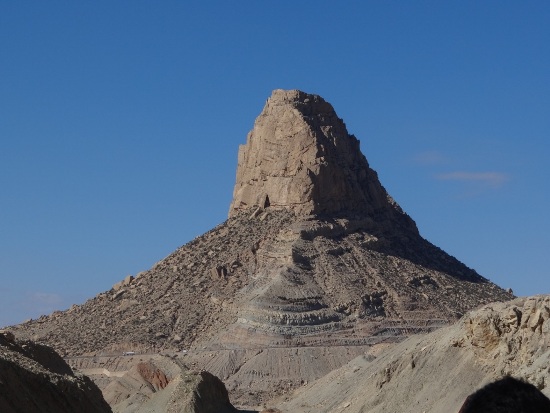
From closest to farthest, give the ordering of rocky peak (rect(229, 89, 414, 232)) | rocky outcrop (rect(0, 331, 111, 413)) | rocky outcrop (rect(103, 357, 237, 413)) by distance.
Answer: rocky outcrop (rect(0, 331, 111, 413)) → rocky outcrop (rect(103, 357, 237, 413)) → rocky peak (rect(229, 89, 414, 232))

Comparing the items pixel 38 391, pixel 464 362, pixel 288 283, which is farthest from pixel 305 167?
pixel 38 391

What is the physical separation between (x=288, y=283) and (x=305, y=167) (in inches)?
537

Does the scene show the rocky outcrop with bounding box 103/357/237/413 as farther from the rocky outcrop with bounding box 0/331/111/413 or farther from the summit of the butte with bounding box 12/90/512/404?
the rocky outcrop with bounding box 0/331/111/413

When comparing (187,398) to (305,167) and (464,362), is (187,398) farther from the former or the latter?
(305,167)

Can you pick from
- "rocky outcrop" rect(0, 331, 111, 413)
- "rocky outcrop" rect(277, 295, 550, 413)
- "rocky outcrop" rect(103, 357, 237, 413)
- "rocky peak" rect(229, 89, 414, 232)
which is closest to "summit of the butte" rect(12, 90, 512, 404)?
"rocky peak" rect(229, 89, 414, 232)

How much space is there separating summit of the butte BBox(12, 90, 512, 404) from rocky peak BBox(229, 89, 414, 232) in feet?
0.40

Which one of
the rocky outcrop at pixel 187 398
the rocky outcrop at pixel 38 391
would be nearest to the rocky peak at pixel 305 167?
the rocky outcrop at pixel 187 398

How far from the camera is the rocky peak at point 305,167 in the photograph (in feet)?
319

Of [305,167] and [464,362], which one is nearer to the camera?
[464,362]

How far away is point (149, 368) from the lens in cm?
7069

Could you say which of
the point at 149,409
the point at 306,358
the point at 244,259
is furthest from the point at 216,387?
the point at 244,259

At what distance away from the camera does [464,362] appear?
121 feet

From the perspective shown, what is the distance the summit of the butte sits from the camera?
271ft

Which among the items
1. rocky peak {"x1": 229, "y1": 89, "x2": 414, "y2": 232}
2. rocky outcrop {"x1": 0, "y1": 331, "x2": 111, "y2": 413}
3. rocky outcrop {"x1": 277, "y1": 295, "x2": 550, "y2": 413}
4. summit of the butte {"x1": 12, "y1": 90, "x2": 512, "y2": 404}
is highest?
rocky peak {"x1": 229, "y1": 89, "x2": 414, "y2": 232}
